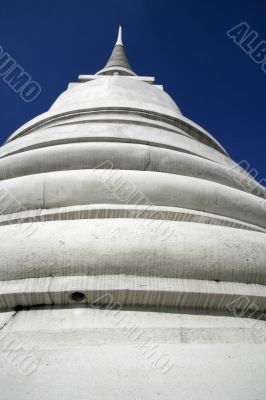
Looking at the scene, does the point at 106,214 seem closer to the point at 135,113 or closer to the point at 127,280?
the point at 127,280

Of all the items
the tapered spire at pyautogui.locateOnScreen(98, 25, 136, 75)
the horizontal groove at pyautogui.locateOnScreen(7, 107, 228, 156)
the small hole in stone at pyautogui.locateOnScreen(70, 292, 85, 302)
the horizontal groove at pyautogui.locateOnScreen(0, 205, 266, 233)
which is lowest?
the small hole in stone at pyautogui.locateOnScreen(70, 292, 85, 302)

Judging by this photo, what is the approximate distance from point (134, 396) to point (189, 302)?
624 mm

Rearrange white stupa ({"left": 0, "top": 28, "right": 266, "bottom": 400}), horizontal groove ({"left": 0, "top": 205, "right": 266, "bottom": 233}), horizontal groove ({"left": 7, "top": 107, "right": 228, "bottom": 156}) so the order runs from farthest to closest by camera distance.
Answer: horizontal groove ({"left": 7, "top": 107, "right": 228, "bottom": 156})
horizontal groove ({"left": 0, "top": 205, "right": 266, "bottom": 233})
white stupa ({"left": 0, "top": 28, "right": 266, "bottom": 400})

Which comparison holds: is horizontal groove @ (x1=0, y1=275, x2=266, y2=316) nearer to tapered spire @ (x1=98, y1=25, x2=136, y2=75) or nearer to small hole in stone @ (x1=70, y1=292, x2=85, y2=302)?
small hole in stone @ (x1=70, y1=292, x2=85, y2=302)

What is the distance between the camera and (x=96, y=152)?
304 cm

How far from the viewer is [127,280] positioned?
1904mm

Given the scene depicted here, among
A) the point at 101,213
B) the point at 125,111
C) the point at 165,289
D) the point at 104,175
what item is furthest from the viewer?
the point at 125,111

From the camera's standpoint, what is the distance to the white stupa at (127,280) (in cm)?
148

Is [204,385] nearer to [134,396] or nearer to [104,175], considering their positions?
[134,396]

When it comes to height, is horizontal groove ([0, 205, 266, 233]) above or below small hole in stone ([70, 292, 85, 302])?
above

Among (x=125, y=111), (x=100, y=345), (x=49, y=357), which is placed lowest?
(x=49, y=357)

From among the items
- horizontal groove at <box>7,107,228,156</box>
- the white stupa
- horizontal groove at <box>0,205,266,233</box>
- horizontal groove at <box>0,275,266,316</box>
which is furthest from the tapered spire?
horizontal groove at <box>0,275,266,316</box>

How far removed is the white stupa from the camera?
148 cm

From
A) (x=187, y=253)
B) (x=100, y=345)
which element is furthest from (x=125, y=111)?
(x=100, y=345)
